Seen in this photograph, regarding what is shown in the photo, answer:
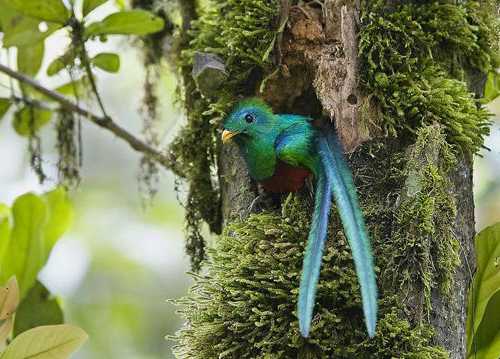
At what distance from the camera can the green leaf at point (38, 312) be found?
106 inches

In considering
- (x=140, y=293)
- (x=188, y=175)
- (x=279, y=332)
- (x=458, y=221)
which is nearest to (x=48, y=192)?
(x=188, y=175)

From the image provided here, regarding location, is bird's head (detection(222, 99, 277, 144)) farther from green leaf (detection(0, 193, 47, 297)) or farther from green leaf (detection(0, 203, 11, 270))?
green leaf (detection(0, 203, 11, 270))

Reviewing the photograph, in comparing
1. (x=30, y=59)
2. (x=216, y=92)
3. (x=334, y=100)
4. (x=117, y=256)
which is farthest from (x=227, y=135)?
(x=117, y=256)

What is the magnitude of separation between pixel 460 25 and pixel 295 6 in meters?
0.58

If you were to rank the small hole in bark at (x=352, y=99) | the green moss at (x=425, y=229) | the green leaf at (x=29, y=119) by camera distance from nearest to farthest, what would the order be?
the green moss at (x=425, y=229)
the small hole in bark at (x=352, y=99)
the green leaf at (x=29, y=119)

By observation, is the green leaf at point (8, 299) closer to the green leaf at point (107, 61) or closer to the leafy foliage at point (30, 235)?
the leafy foliage at point (30, 235)

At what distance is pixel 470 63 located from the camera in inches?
107

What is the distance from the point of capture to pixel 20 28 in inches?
120

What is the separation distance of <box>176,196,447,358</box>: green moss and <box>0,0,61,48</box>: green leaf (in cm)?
127

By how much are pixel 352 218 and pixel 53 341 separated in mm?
885

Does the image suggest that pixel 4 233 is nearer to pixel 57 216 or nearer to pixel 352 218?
pixel 57 216

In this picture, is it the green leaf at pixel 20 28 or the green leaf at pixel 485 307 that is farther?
the green leaf at pixel 20 28

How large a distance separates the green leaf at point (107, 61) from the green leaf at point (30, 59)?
0.90 ft

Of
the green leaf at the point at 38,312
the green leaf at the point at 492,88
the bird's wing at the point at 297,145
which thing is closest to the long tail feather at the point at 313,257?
the bird's wing at the point at 297,145
